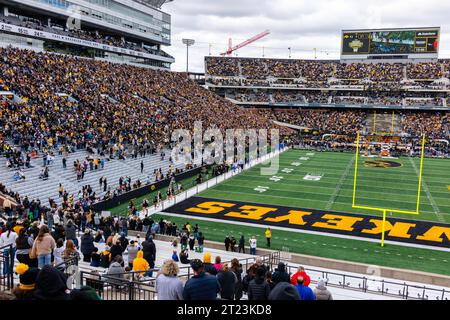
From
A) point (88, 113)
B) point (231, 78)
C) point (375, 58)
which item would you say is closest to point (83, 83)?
point (88, 113)

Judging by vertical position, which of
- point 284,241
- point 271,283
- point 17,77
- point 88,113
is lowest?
point 284,241

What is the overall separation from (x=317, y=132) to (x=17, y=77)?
3754 cm

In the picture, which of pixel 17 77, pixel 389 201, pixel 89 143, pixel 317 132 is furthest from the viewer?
pixel 317 132

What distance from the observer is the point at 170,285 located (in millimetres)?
4992

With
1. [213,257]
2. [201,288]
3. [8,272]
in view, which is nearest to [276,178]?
[213,257]

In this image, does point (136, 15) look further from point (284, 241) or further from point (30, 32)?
point (284, 241)

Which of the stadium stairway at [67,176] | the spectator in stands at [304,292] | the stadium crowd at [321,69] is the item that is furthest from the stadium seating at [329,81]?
the spectator in stands at [304,292]

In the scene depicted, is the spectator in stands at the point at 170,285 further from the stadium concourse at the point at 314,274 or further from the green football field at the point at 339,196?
the green football field at the point at 339,196

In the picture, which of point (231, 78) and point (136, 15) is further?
point (231, 78)

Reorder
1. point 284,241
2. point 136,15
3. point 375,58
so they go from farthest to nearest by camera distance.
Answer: point 375,58
point 136,15
point 284,241

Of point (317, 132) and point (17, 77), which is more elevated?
point (17, 77)

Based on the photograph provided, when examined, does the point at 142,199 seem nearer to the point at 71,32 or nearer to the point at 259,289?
the point at 259,289

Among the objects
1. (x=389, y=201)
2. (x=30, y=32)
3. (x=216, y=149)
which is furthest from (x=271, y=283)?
(x=30, y=32)

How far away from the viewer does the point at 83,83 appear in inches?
1280
